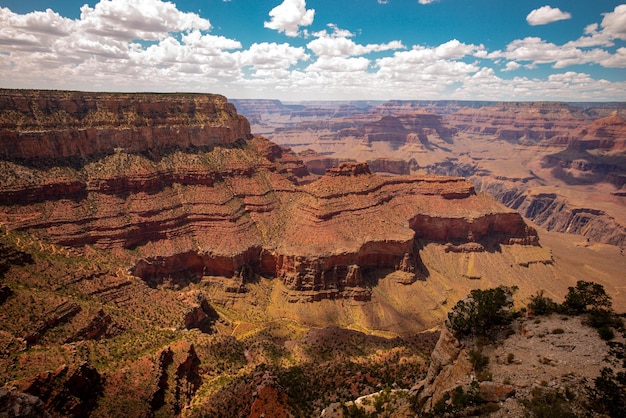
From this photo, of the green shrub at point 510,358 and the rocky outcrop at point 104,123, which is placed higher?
the rocky outcrop at point 104,123

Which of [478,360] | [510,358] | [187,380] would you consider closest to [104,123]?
[187,380]

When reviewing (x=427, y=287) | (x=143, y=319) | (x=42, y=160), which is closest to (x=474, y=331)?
(x=143, y=319)

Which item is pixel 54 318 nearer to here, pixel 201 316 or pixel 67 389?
pixel 67 389

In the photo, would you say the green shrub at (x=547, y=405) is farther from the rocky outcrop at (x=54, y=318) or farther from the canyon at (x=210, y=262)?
the rocky outcrop at (x=54, y=318)

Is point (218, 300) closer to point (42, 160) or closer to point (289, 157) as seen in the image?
point (42, 160)

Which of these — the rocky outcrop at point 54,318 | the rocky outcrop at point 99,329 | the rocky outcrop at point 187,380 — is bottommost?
the rocky outcrop at point 187,380

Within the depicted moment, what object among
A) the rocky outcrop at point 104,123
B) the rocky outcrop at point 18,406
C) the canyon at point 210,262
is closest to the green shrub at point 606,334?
the canyon at point 210,262
